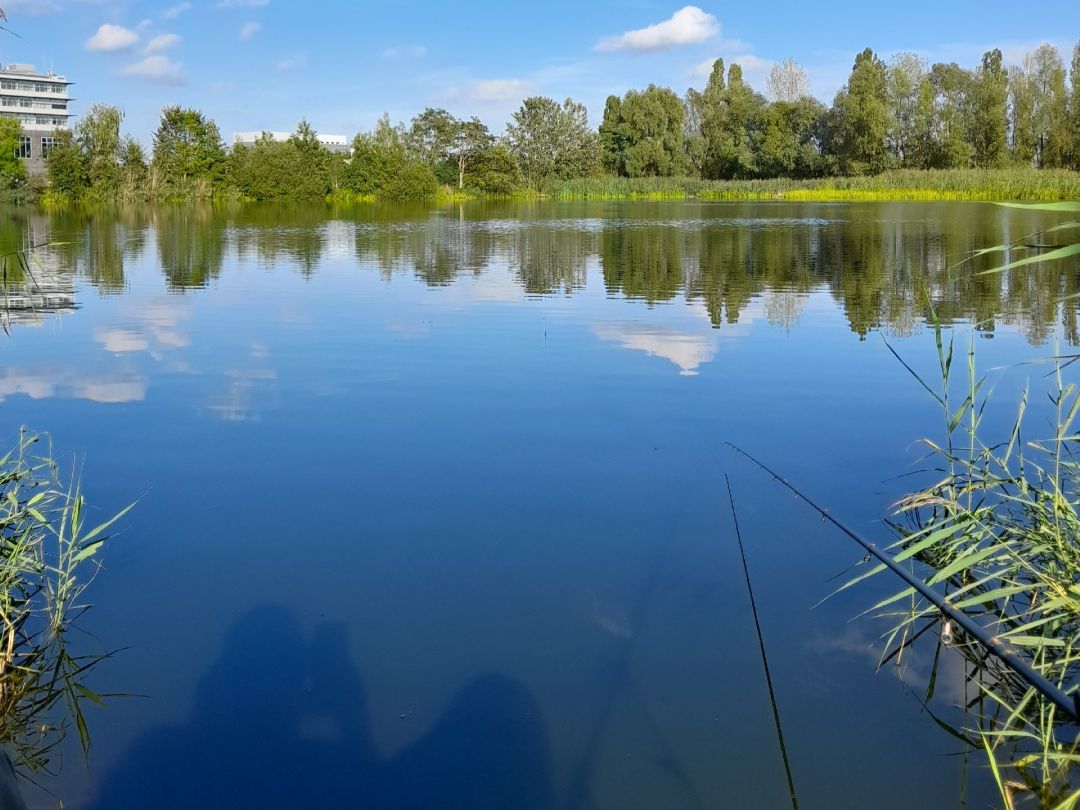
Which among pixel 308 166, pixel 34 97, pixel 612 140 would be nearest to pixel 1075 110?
pixel 612 140

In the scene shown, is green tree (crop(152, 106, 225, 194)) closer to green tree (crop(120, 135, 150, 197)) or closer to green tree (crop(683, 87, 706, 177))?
green tree (crop(120, 135, 150, 197))

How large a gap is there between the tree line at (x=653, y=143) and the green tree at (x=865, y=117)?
77mm

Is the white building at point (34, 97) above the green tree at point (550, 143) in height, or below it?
above

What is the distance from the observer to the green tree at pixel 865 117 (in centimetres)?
4941

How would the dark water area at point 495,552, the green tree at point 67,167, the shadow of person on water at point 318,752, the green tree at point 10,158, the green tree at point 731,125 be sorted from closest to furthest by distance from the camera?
the shadow of person on water at point 318,752
the dark water area at point 495,552
the green tree at point 10,158
the green tree at point 67,167
the green tree at point 731,125

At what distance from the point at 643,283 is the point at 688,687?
11308 millimetres

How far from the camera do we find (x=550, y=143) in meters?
63.1

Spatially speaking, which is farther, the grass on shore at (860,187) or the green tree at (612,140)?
the green tree at (612,140)

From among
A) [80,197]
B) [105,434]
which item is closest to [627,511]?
[105,434]

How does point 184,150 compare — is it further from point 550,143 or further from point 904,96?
point 904,96

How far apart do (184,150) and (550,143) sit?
23824 millimetres

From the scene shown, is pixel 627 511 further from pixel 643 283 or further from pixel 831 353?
→ pixel 643 283

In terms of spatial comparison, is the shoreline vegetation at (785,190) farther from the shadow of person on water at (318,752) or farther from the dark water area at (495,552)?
the shadow of person on water at (318,752)

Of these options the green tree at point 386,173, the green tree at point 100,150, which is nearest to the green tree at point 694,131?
the green tree at point 386,173
